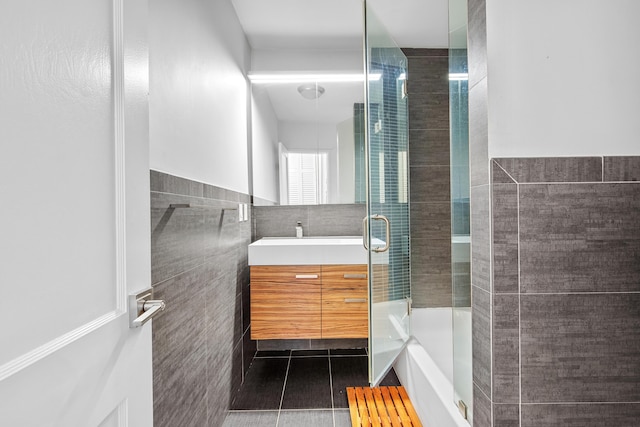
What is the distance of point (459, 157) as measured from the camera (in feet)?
4.17

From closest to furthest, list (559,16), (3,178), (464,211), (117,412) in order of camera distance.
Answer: (3,178) < (117,412) < (559,16) < (464,211)

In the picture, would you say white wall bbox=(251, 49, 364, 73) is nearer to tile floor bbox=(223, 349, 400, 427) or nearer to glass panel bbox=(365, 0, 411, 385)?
glass panel bbox=(365, 0, 411, 385)

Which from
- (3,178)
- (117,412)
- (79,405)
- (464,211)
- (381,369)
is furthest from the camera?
(381,369)

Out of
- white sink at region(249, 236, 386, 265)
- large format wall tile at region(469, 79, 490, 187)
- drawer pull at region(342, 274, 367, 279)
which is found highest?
large format wall tile at region(469, 79, 490, 187)

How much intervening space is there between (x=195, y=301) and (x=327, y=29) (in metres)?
2.10

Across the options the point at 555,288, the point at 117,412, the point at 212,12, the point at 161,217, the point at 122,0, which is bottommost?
the point at 117,412

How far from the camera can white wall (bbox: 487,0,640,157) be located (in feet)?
3.17

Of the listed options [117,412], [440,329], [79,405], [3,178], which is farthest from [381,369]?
[3,178]

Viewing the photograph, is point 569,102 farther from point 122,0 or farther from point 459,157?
point 122,0

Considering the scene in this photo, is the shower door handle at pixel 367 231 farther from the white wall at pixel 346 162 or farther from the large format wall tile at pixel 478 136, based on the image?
the white wall at pixel 346 162

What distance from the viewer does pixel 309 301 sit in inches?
91.8

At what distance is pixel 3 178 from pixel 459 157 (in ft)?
4.05

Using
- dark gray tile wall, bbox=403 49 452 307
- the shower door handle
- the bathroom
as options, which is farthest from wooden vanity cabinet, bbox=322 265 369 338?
the bathroom

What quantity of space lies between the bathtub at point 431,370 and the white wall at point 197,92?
4.60 ft
